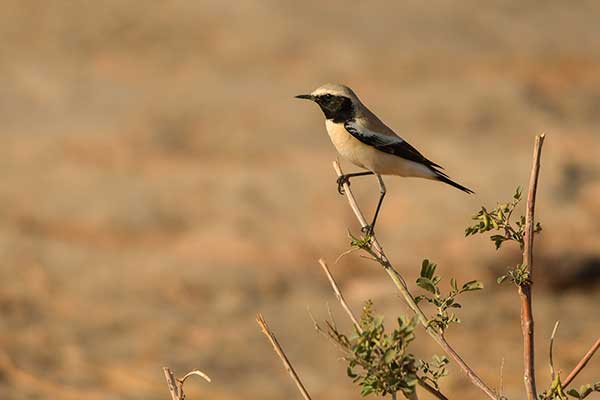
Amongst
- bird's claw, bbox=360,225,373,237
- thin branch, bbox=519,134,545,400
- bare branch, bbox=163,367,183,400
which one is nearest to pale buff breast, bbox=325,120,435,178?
bird's claw, bbox=360,225,373,237

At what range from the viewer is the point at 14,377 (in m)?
11.3

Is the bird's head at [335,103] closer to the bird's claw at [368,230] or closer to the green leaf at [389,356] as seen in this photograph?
the bird's claw at [368,230]

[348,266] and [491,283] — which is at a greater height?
[348,266]

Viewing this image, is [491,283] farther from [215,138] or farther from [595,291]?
[215,138]

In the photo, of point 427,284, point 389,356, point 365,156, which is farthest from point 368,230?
point 389,356

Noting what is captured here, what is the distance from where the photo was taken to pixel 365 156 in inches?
215

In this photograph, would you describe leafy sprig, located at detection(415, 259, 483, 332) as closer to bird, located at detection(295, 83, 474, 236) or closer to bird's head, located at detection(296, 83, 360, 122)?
bird, located at detection(295, 83, 474, 236)

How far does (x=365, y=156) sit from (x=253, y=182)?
864 cm

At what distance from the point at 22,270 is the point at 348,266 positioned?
13.3ft

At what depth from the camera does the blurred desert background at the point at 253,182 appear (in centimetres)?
1197

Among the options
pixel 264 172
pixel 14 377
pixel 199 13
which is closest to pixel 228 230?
pixel 264 172

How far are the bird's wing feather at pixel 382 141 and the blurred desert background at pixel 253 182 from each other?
5523 mm

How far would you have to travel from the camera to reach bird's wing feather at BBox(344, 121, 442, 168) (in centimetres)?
546

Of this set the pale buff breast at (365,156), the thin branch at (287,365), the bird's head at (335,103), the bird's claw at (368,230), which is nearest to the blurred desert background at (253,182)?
the pale buff breast at (365,156)
